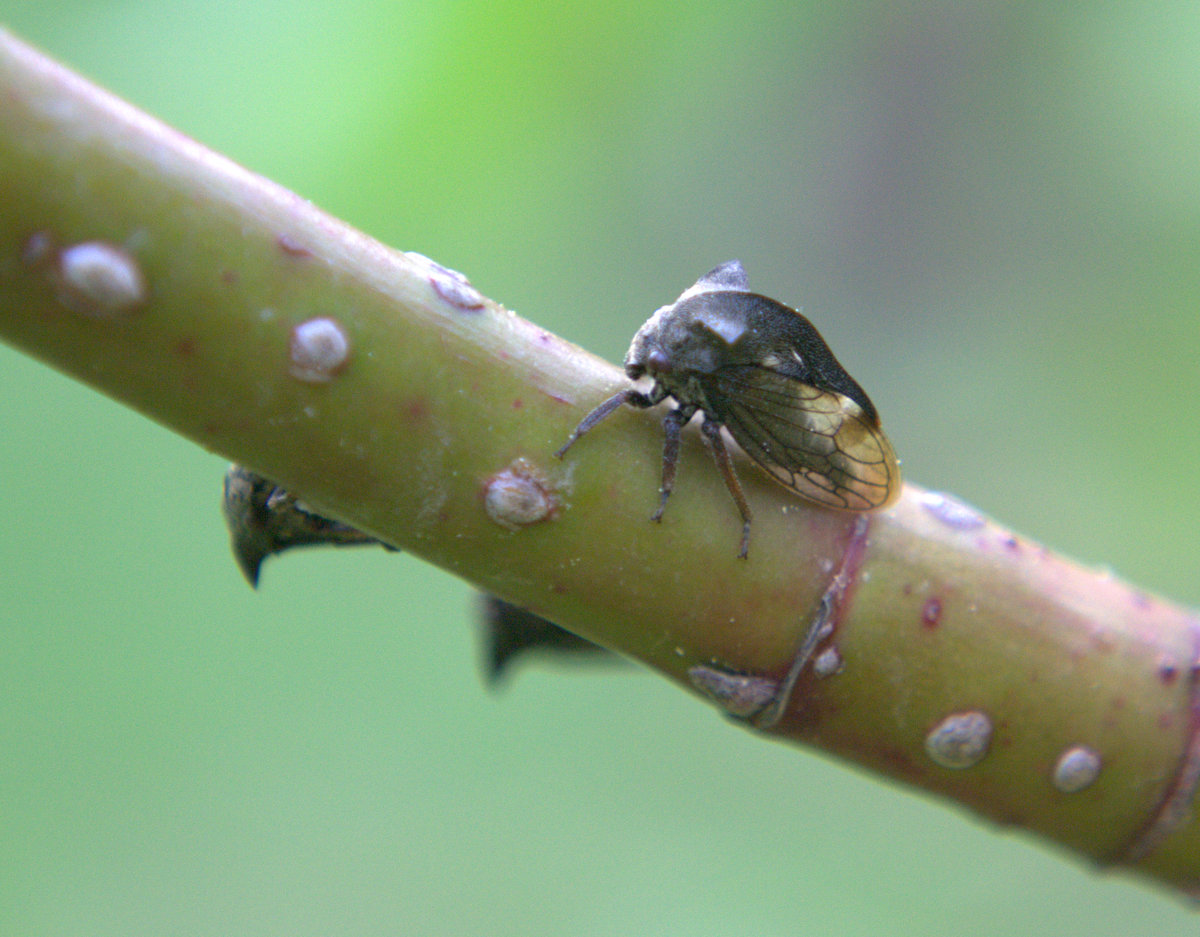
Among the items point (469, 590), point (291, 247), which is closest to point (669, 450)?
point (291, 247)

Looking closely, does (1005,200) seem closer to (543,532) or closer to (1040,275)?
(1040,275)

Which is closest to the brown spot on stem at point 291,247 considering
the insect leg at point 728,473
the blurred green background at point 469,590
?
the insect leg at point 728,473

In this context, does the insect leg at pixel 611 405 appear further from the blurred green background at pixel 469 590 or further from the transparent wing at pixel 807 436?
the blurred green background at pixel 469 590

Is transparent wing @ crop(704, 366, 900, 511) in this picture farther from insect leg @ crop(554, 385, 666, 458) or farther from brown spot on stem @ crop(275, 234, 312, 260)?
brown spot on stem @ crop(275, 234, 312, 260)

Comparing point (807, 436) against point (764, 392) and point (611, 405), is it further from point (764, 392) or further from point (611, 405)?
point (611, 405)

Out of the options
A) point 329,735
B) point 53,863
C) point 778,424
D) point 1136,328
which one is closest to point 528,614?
point 778,424

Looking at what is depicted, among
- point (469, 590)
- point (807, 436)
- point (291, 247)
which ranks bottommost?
point (469, 590)
